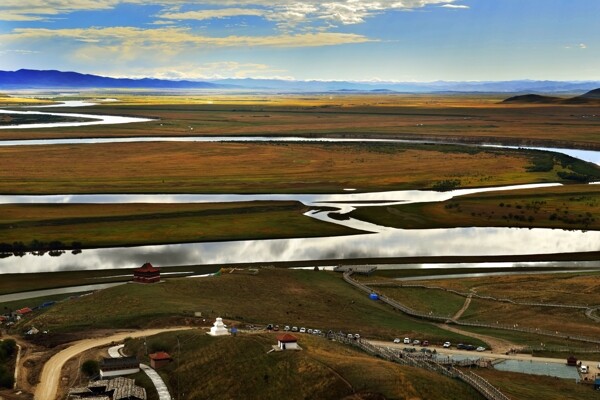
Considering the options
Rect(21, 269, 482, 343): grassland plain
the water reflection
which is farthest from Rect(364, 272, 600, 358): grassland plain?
the water reflection

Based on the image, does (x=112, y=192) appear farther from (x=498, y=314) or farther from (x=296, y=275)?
(x=498, y=314)

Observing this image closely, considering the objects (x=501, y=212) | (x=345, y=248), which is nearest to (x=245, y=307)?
(x=345, y=248)

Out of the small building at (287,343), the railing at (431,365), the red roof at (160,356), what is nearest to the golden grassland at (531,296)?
the railing at (431,365)

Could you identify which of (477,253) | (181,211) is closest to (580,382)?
(477,253)

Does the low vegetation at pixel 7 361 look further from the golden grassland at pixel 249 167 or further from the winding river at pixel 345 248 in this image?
the golden grassland at pixel 249 167

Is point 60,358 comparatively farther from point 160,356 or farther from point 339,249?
point 339,249

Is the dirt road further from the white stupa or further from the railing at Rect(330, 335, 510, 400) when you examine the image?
the railing at Rect(330, 335, 510, 400)
